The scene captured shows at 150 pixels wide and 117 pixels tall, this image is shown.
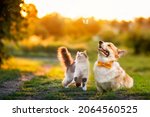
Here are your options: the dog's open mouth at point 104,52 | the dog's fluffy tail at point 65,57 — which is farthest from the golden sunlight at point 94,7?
the dog's open mouth at point 104,52

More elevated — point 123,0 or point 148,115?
point 123,0

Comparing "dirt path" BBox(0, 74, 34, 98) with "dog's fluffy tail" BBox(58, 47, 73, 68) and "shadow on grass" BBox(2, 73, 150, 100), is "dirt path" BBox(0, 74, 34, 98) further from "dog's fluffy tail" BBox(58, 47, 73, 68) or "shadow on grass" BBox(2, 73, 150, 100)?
"dog's fluffy tail" BBox(58, 47, 73, 68)

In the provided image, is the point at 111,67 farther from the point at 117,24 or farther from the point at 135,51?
the point at 117,24

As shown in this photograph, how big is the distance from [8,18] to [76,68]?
475 centimetres

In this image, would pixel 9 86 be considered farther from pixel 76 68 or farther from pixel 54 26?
pixel 54 26

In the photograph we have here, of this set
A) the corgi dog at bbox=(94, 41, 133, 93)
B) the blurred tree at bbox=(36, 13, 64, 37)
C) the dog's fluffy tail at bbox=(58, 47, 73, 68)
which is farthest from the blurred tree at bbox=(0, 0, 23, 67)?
the blurred tree at bbox=(36, 13, 64, 37)

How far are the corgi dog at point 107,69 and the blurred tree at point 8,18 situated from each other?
2.23 meters

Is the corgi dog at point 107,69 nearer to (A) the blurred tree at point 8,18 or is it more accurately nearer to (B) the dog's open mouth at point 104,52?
(B) the dog's open mouth at point 104,52

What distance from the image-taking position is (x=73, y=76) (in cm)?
898

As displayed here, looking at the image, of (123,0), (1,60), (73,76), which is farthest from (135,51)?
(73,76)

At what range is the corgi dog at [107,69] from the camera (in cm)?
817

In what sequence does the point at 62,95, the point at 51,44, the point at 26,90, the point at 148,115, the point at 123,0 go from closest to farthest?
the point at 148,115 < the point at 62,95 < the point at 26,90 < the point at 123,0 < the point at 51,44

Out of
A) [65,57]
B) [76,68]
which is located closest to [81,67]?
[76,68]

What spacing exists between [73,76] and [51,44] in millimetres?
14988
